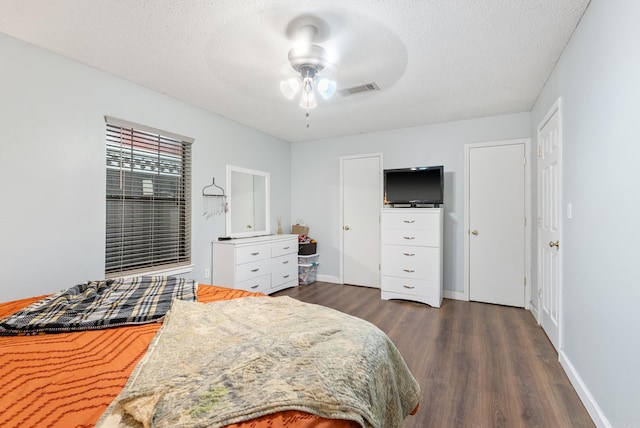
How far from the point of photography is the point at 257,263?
385cm

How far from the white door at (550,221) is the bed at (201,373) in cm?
191

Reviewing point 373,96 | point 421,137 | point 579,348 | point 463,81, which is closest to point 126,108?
point 373,96

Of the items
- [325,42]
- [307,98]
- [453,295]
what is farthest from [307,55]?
[453,295]

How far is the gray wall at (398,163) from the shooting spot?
3.92 metres

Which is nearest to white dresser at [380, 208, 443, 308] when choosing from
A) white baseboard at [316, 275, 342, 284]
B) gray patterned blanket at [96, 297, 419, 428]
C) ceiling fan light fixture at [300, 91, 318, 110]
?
white baseboard at [316, 275, 342, 284]

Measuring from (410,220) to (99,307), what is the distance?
128 inches

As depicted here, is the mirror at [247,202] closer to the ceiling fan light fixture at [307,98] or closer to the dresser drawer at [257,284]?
the dresser drawer at [257,284]

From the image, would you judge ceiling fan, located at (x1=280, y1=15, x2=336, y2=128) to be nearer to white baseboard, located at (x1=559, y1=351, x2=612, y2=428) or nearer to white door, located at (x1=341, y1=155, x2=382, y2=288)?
white door, located at (x1=341, y1=155, x2=382, y2=288)

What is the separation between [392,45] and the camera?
223 centimetres

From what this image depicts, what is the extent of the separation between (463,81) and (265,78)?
1888mm

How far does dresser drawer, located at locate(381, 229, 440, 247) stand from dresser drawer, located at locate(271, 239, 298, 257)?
4.49 feet

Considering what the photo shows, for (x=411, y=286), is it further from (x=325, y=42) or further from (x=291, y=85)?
(x=325, y=42)

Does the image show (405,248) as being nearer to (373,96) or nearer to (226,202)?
(373,96)

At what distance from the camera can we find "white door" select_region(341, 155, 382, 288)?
455cm
